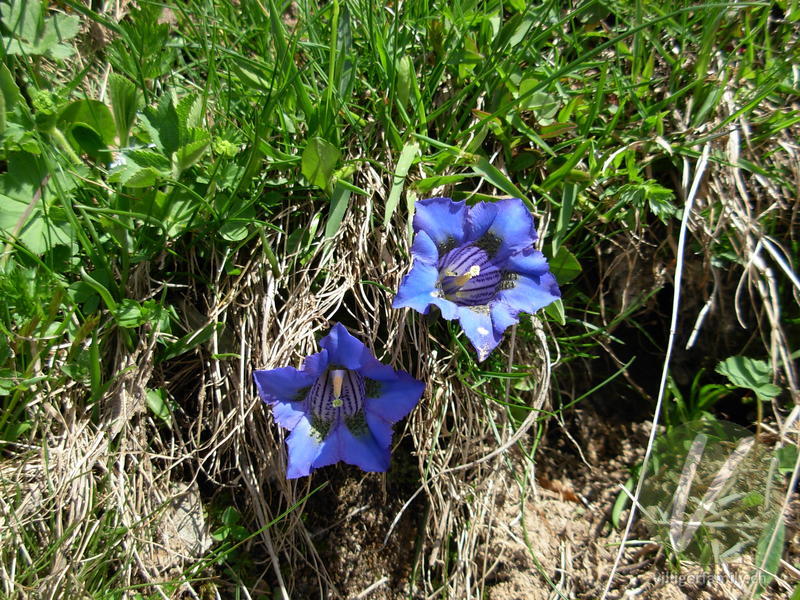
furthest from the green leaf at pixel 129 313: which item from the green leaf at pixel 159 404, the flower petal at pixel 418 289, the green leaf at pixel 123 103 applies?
the flower petal at pixel 418 289

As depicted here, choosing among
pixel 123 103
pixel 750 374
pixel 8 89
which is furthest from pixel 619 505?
pixel 8 89

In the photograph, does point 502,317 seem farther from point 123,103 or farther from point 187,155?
point 123,103

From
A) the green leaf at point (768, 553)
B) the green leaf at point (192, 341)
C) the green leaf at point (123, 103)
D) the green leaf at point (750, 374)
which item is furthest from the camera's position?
the green leaf at point (750, 374)

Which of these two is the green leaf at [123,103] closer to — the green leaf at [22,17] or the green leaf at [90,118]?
the green leaf at [90,118]

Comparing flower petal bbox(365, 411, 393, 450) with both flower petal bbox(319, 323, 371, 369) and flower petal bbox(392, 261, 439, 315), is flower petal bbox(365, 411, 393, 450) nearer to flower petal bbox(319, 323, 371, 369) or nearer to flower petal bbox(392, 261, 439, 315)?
flower petal bbox(319, 323, 371, 369)

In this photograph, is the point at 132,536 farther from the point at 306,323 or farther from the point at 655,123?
the point at 655,123

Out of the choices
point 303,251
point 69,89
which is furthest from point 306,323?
point 69,89

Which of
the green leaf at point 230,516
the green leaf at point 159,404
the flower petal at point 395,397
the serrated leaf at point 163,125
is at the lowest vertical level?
→ the green leaf at point 230,516

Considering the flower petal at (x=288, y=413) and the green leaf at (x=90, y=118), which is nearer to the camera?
the flower petal at (x=288, y=413)
